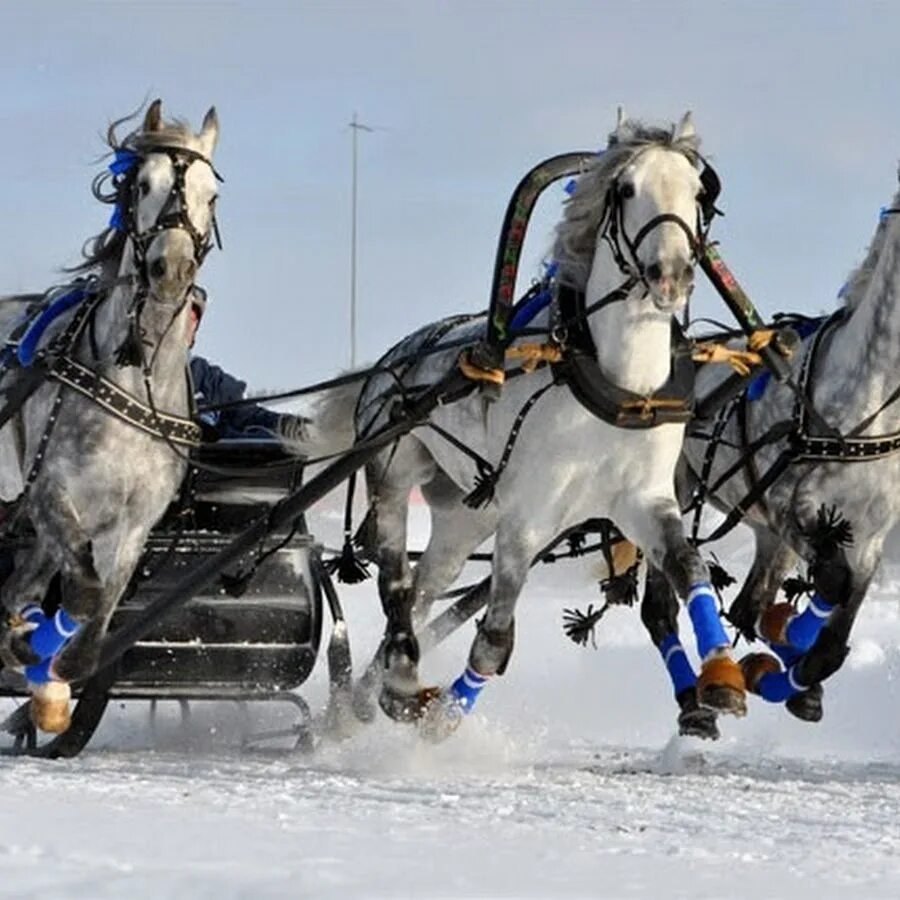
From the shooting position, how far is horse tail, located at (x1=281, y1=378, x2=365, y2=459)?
988cm

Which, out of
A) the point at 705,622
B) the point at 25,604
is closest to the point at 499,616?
the point at 705,622

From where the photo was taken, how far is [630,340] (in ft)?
25.1

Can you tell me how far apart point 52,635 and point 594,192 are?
2463 millimetres

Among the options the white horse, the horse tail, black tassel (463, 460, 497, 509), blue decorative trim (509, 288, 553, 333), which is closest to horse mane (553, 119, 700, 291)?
the white horse

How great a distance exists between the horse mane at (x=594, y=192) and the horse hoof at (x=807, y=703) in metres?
2.00

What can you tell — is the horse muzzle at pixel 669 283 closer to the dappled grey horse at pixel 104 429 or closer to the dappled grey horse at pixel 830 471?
the dappled grey horse at pixel 830 471

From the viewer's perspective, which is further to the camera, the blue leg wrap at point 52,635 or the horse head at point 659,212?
the blue leg wrap at point 52,635

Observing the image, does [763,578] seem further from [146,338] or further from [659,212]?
[146,338]

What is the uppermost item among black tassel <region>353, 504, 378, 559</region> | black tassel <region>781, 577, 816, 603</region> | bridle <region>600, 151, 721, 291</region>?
bridle <region>600, 151, 721, 291</region>

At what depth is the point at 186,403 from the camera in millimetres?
8188

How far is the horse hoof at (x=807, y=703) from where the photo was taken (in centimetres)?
877

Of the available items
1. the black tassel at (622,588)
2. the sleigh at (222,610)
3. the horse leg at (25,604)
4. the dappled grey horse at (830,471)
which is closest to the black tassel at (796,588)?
the dappled grey horse at (830,471)

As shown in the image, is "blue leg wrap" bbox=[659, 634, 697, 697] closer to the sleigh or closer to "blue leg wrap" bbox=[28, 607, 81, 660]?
the sleigh

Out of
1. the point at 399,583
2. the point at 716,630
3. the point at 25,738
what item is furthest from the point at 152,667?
the point at 716,630
